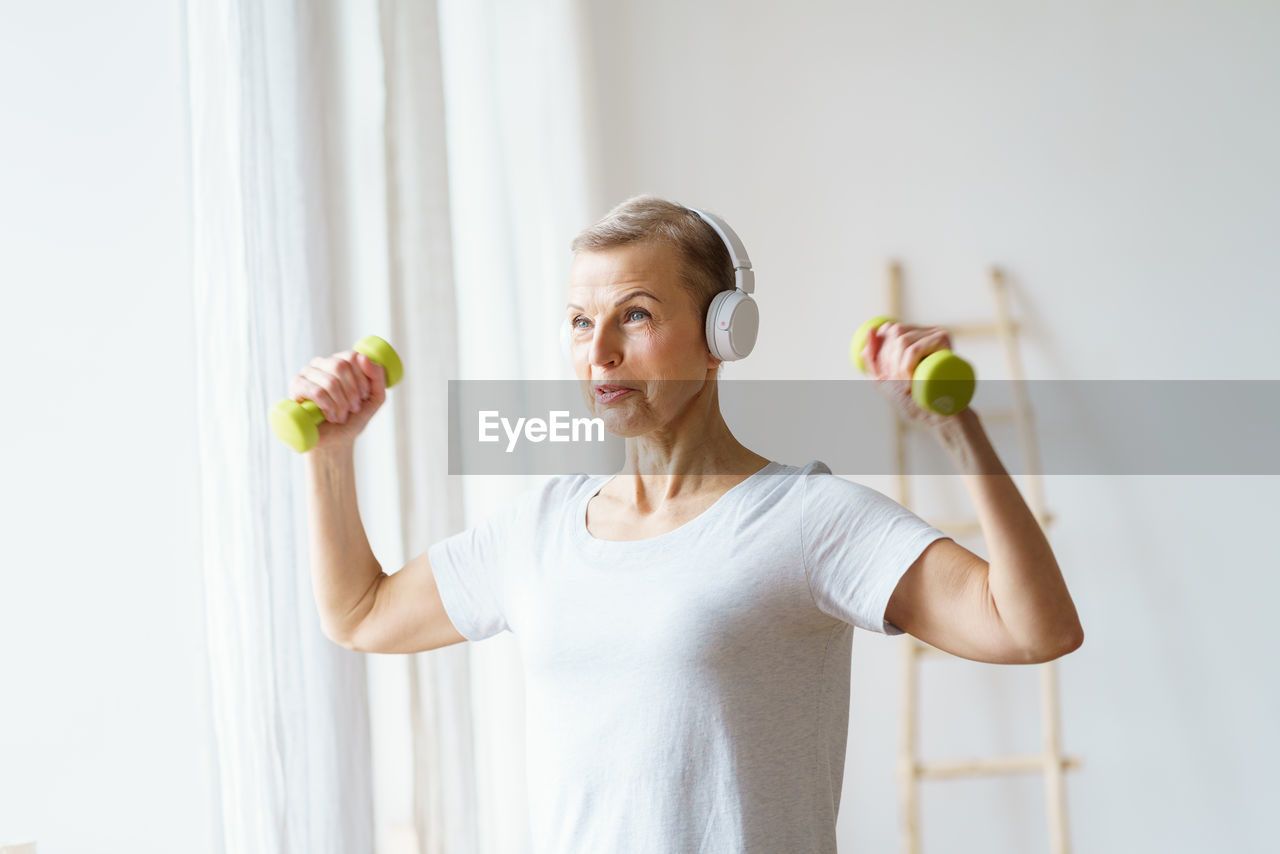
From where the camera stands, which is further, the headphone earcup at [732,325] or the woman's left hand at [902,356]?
the headphone earcup at [732,325]

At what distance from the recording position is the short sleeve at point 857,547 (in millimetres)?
999

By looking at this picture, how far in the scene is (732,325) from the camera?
1.16 metres

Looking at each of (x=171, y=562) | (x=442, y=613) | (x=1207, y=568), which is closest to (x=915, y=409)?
(x=442, y=613)

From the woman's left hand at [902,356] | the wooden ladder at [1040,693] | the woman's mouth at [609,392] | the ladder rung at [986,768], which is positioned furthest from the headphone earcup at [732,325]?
the ladder rung at [986,768]

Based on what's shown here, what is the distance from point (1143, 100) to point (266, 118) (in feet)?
7.67

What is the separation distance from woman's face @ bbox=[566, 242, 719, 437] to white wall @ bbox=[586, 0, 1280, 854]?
1774 mm

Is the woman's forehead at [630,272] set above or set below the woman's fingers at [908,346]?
above

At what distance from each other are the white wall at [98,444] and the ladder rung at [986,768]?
1948 millimetres

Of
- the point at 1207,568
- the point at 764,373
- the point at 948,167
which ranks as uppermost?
the point at 948,167

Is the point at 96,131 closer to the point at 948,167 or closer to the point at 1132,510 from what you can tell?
the point at 948,167

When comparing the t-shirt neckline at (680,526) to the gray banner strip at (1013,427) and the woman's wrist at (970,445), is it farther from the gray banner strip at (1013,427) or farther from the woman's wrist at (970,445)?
the gray banner strip at (1013,427)

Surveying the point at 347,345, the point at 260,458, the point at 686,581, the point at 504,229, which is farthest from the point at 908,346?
the point at 504,229

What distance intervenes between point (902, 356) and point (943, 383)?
0.17 ft

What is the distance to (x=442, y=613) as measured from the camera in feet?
4.21
